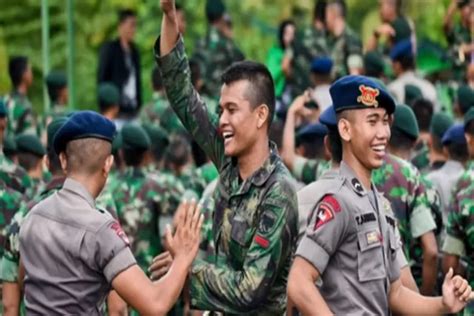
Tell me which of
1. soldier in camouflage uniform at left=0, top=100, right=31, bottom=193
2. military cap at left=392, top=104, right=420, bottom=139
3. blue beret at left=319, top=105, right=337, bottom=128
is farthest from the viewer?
soldier in camouflage uniform at left=0, top=100, right=31, bottom=193

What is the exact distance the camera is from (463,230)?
500 inches

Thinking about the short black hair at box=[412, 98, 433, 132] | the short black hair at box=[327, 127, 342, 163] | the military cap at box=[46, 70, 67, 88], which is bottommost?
the military cap at box=[46, 70, 67, 88]

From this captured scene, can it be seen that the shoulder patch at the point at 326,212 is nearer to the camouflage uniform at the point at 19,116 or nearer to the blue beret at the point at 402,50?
the blue beret at the point at 402,50

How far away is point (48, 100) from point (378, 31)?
13.9 ft

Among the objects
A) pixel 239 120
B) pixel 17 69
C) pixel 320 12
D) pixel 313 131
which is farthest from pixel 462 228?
pixel 17 69

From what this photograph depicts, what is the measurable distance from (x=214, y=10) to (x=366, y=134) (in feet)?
39.3

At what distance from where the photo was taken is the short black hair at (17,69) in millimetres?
21562

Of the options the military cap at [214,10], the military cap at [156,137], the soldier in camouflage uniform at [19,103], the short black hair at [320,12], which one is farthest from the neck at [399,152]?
the short black hair at [320,12]

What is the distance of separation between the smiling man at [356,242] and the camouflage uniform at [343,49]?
11077 mm

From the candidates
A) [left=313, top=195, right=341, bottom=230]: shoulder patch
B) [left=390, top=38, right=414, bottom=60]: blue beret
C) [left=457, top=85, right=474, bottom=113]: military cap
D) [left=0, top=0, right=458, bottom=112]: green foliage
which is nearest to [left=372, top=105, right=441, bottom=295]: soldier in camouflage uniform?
[left=313, top=195, right=341, bottom=230]: shoulder patch

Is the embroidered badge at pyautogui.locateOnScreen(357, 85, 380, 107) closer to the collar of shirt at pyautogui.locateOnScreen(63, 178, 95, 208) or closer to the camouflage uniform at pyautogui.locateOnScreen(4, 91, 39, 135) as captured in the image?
the collar of shirt at pyautogui.locateOnScreen(63, 178, 95, 208)

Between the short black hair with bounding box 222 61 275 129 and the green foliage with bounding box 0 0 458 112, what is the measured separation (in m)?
14.2

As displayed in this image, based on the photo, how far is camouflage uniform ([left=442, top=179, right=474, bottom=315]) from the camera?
12.6m

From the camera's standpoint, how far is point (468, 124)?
13117 millimetres
